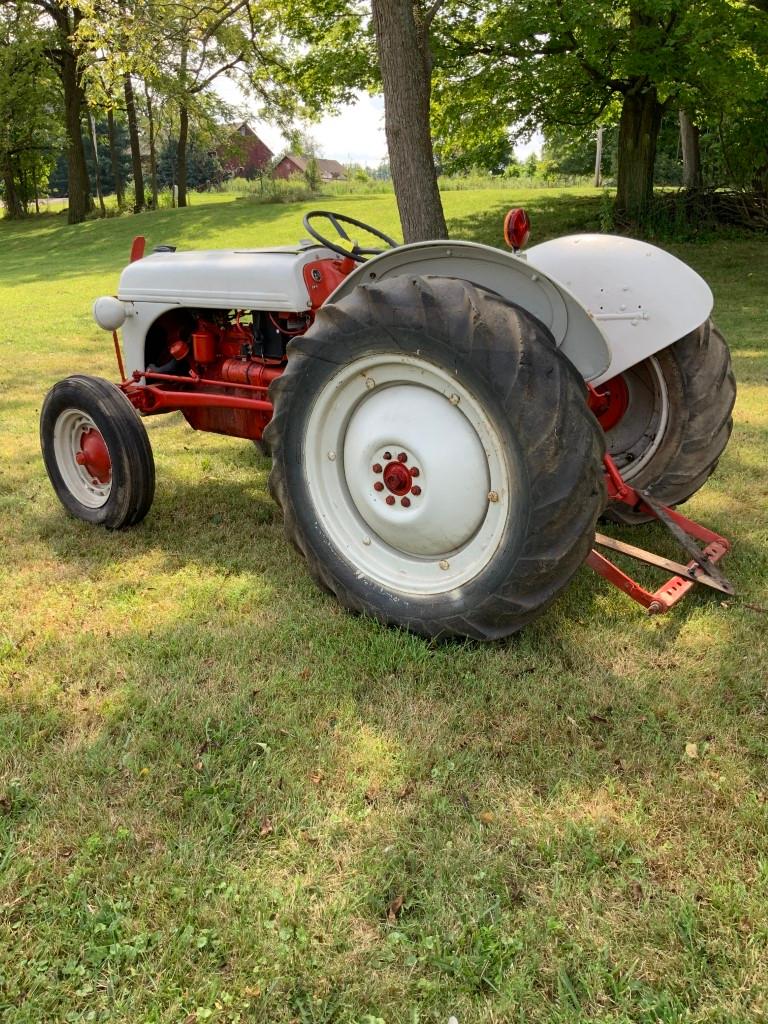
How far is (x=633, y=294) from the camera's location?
2.95 metres

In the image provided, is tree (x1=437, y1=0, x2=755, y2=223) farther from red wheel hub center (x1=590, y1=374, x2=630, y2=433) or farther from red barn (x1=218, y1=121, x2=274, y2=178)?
red barn (x1=218, y1=121, x2=274, y2=178)

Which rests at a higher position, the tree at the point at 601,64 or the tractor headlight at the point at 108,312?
the tree at the point at 601,64

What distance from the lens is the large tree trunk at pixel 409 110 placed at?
6504 mm

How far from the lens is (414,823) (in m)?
1.99

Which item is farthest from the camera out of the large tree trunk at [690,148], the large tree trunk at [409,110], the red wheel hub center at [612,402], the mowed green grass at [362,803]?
the large tree trunk at [690,148]

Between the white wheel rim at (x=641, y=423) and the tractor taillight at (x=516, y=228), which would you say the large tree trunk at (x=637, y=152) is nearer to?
the white wheel rim at (x=641, y=423)

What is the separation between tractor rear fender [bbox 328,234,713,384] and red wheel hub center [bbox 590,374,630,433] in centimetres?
43

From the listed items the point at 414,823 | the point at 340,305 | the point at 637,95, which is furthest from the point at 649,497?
the point at 637,95

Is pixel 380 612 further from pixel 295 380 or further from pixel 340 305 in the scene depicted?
pixel 340 305

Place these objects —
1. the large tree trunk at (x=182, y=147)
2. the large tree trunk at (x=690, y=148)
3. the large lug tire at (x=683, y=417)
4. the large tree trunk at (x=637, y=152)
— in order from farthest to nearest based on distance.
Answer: the large tree trunk at (x=182, y=147) → the large tree trunk at (x=690, y=148) → the large tree trunk at (x=637, y=152) → the large lug tire at (x=683, y=417)

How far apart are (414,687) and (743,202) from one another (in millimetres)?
14902

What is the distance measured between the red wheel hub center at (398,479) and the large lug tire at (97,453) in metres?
1.46

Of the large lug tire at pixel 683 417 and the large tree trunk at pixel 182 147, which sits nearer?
the large lug tire at pixel 683 417

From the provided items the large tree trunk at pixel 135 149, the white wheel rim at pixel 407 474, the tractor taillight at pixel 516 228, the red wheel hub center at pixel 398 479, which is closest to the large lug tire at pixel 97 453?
the white wheel rim at pixel 407 474
